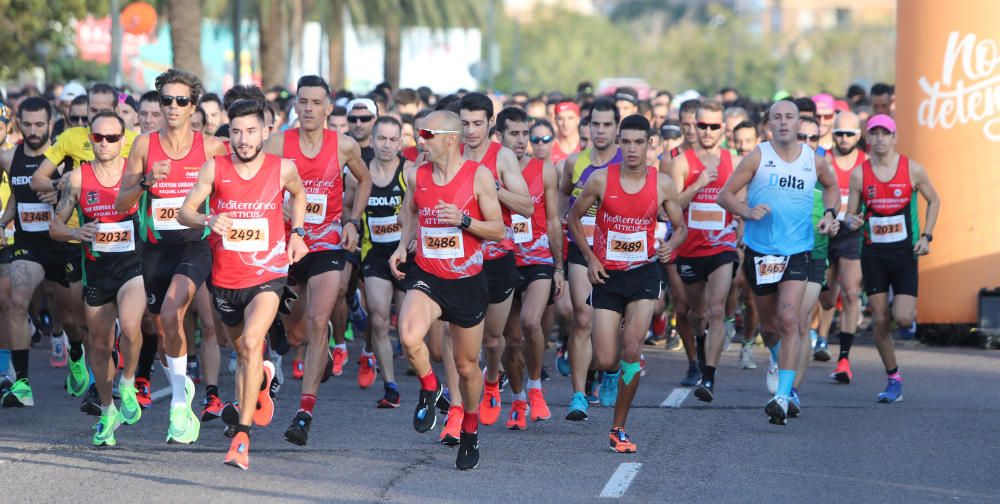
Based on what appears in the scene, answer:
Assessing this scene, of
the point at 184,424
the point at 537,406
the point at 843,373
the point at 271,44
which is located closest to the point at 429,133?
the point at 184,424

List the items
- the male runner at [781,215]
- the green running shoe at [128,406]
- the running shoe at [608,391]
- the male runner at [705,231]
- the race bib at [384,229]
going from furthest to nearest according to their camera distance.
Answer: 1. the male runner at [705,231]
2. the race bib at [384,229]
3. the running shoe at [608,391]
4. the male runner at [781,215]
5. the green running shoe at [128,406]

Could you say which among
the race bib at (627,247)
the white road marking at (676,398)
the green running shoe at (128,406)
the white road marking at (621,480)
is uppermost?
the race bib at (627,247)

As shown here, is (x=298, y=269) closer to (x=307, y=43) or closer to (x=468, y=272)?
(x=468, y=272)

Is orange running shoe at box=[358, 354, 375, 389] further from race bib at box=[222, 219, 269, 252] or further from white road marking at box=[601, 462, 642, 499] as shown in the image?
white road marking at box=[601, 462, 642, 499]

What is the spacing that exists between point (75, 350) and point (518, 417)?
130 inches

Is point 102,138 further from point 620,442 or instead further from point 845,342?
point 845,342

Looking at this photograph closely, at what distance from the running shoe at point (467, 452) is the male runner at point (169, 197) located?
1.76m

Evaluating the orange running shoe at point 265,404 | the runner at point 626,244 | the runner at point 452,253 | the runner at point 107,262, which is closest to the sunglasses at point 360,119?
the runner at point 107,262

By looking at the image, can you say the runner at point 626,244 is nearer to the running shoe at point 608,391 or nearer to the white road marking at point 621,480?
the white road marking at point 621,480

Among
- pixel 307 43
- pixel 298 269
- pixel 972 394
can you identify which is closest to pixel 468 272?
pixel 298 269

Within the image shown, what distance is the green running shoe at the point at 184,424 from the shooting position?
9055 millimetres

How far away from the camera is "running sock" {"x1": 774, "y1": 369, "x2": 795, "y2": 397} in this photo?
1030 centimetres

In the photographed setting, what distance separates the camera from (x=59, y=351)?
13.3m

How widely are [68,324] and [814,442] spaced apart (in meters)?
5.25
